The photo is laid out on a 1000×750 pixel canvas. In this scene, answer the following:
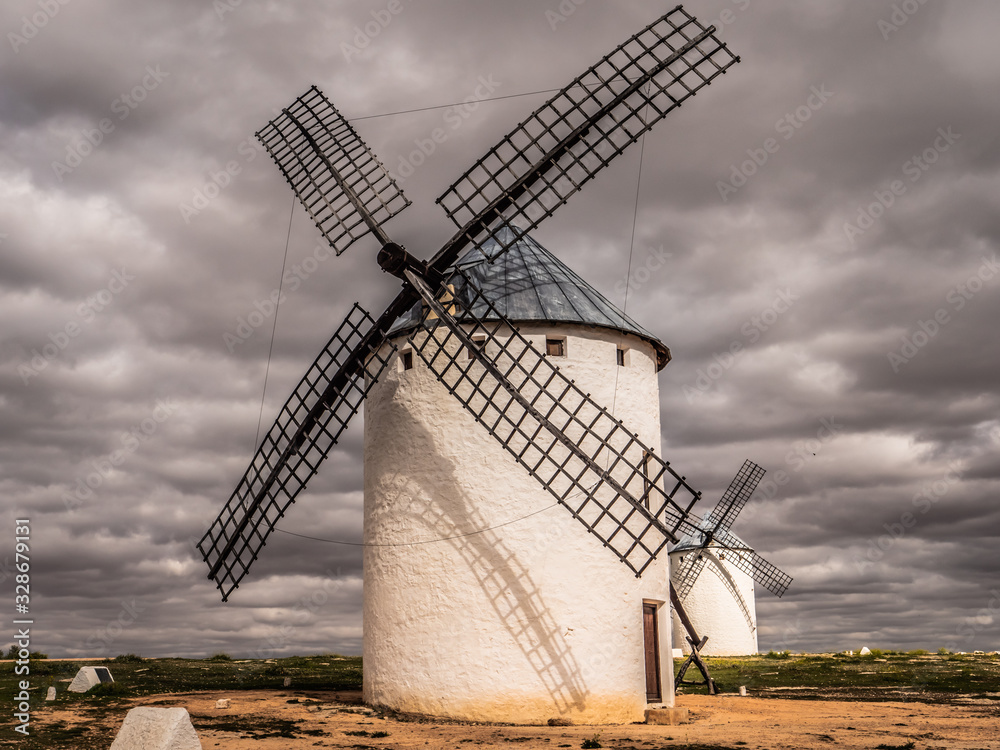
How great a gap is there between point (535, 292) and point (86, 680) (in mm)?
11623

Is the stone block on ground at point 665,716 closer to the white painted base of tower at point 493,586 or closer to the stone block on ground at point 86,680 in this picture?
the white painted base of tower at point 493,586

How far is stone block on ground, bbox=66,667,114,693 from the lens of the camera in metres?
16.0

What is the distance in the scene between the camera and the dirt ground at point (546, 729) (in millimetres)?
11461

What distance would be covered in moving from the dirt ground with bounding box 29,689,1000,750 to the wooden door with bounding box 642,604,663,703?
0.86m

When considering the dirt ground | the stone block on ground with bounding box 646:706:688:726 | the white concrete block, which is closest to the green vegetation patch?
the dirt ground

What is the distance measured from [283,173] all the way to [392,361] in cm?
472

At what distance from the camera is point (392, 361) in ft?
51.0

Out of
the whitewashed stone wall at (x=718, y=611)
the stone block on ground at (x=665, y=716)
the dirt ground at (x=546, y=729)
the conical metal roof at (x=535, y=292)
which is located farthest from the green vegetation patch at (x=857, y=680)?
the conical metal roof at (x=535, y=292)

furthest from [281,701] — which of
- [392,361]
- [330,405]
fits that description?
[392,361]

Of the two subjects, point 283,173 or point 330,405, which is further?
point 283,173

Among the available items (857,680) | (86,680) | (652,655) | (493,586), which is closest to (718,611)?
(857,680)

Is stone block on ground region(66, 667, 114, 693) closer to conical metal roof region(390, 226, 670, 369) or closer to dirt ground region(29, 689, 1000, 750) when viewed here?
dirt ground region(29, 689, 1000, 750)

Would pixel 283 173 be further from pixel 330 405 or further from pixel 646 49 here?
pixel 646 49

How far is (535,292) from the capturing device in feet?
49.4
